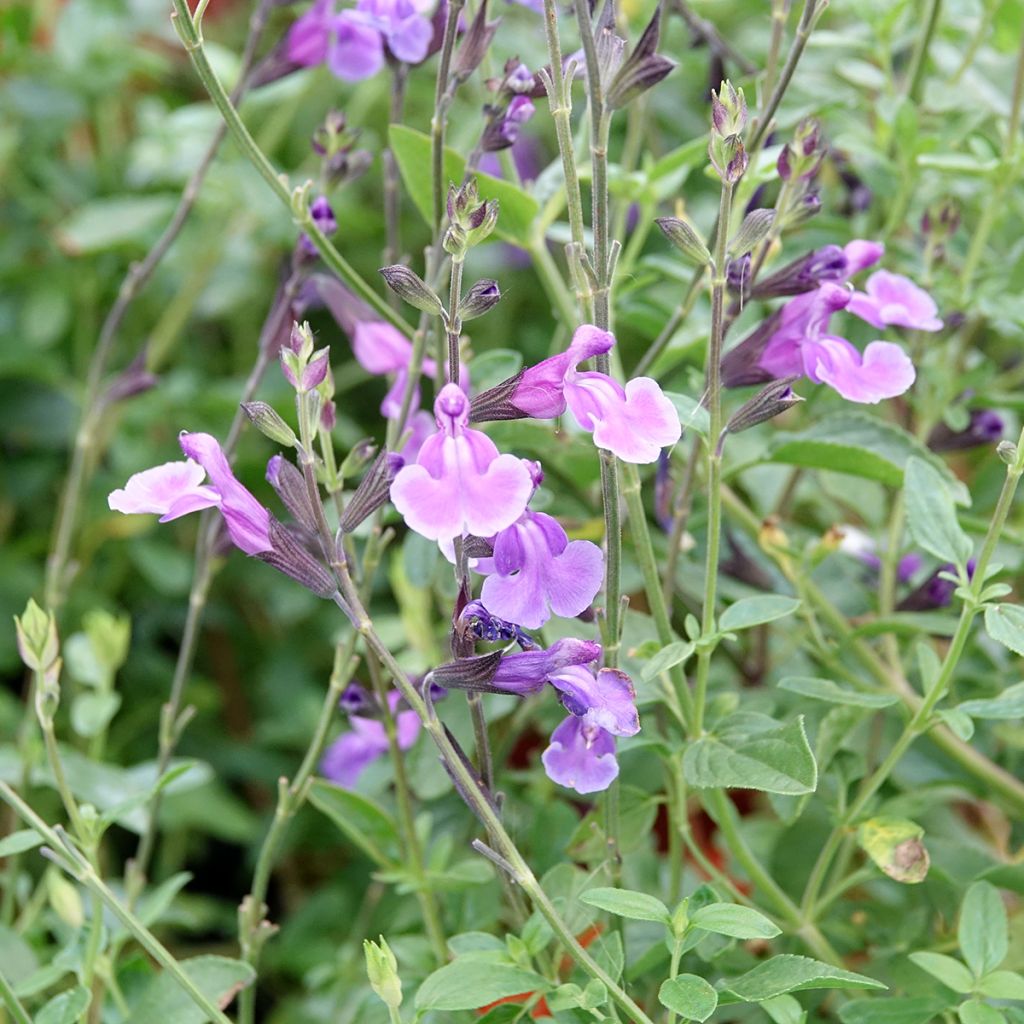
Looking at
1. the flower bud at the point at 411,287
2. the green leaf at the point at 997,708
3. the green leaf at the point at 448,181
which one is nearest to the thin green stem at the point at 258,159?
the green leaf at the point at 448,181

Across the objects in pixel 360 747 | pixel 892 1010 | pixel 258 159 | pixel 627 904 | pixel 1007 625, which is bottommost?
pixel 360 747

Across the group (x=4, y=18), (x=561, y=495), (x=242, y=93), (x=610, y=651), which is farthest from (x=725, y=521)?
(x=4, y=18)

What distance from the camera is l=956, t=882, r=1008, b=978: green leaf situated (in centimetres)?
67

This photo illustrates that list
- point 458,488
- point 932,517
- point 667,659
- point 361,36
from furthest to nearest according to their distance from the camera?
point 361,36 → point 932,517 → point 667,659 → point 458,488

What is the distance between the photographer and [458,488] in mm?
528

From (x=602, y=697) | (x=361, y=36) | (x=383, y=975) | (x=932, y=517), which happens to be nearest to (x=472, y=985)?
(x=383, y=975)

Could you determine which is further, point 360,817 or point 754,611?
point 360,817

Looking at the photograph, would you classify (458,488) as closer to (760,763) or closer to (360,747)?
(760,763)

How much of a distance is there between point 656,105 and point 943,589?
760mm

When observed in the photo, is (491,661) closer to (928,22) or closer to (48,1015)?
(48,1015)

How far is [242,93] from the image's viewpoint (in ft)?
3.12

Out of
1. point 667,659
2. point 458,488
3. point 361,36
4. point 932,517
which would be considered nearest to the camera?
point 458,488

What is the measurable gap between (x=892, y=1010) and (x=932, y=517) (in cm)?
27

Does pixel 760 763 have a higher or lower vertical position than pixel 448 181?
lower
